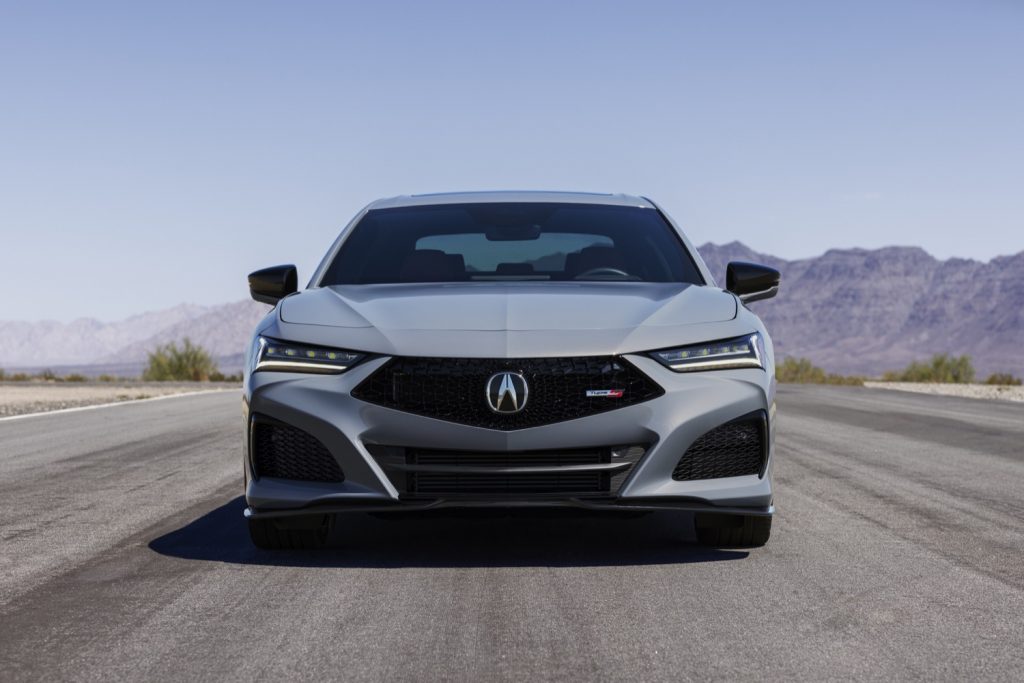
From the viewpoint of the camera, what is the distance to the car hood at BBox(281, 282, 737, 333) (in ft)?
17.7

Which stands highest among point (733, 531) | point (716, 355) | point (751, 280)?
point (751, 280)

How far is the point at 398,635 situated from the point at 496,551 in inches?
63.0

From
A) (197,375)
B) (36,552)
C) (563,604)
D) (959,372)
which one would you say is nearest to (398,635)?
(563,604)

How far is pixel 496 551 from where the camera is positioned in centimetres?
591

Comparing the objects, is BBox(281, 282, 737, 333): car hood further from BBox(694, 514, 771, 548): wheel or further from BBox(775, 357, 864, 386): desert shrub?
BBox(775, 357, 864, 386): desert shrub

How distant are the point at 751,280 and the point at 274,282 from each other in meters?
2.41

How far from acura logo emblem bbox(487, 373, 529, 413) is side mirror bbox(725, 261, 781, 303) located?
72.2 inches

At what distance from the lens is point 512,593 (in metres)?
4.99

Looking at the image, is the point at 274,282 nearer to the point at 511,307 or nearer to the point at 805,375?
Result: the point at 511,307

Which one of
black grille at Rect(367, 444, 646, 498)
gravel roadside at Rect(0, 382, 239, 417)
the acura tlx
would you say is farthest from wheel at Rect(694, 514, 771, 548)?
gravel roadside at Rect(0, 382, 239, 417)

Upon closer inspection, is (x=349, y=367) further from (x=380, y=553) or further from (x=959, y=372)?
(x=959, y=372)

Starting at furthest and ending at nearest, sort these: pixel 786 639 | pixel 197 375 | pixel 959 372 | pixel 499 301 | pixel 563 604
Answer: pixel 959 372 < pixel 197 375 < pixel 499 301 < pixel 563 604 < pixel 786 639

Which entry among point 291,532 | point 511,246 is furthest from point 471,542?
point 511,246

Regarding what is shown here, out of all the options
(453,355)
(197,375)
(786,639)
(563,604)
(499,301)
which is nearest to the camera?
(786,639)
